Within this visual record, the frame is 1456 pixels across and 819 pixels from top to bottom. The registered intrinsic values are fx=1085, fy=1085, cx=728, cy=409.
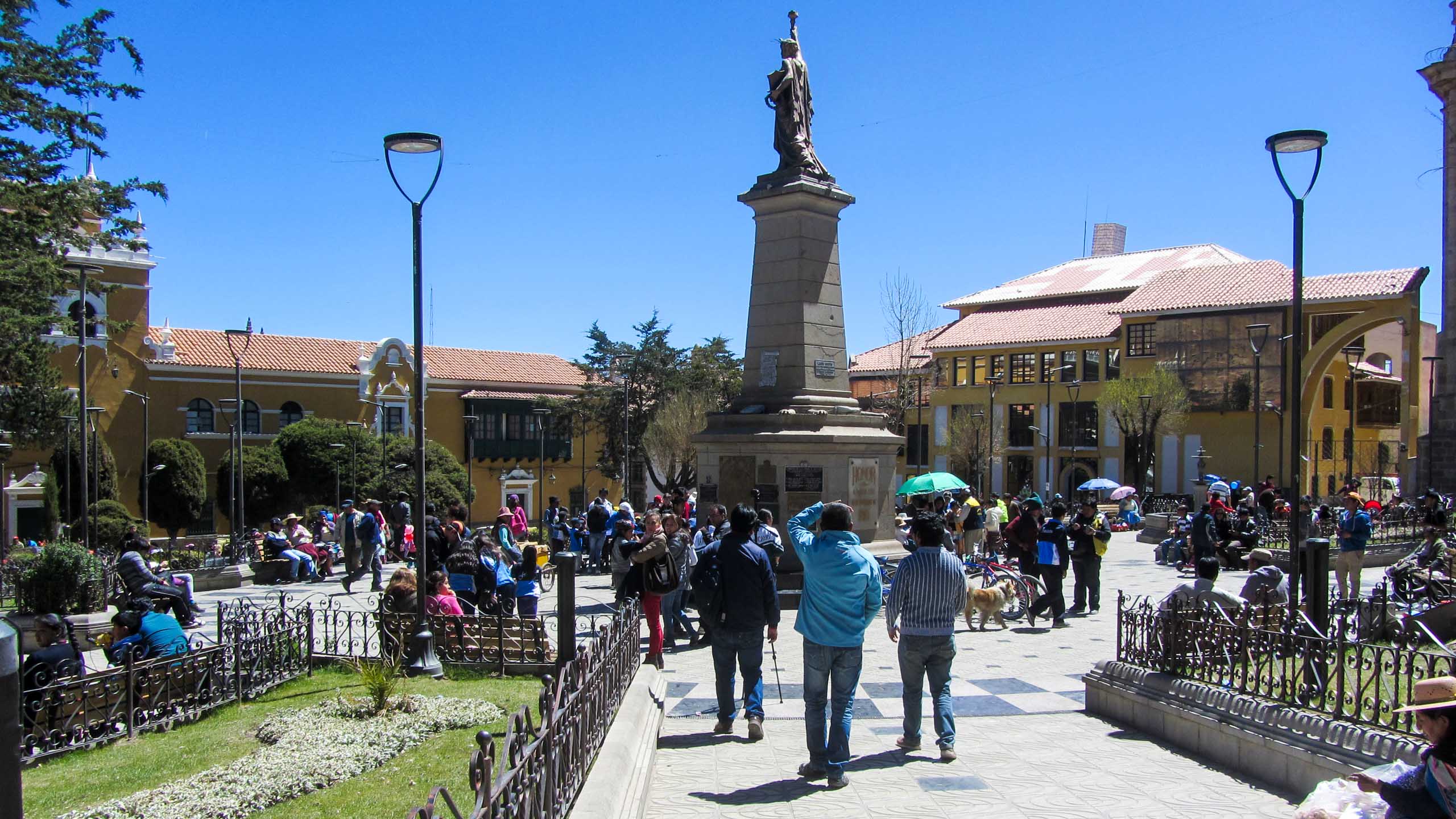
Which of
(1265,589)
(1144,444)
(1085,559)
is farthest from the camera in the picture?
(1144,444)

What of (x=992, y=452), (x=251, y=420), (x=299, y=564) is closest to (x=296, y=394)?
(x=251, y=420)

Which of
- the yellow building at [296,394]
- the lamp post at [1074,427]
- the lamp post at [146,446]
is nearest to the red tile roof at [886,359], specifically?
the lamp post at [1074,427]

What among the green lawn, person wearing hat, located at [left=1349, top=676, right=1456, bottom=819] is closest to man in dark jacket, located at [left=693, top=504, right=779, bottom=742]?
the green lawn

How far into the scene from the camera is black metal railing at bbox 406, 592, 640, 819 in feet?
11.0

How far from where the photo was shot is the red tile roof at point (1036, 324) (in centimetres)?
5188

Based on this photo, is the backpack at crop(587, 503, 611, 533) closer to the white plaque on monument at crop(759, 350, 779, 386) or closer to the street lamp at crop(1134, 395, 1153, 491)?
the white plaque on monument at crop(759, 350, 779, 386)

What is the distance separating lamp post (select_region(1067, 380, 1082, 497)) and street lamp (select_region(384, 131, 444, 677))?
4294 centimetres

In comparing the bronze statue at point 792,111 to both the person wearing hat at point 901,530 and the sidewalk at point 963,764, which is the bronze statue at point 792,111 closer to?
the person wearing hat at point 901,530

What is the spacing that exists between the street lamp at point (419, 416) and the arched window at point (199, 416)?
41417 millimetres

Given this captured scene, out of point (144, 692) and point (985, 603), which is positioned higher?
point (144, 692)

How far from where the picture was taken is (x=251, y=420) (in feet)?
159

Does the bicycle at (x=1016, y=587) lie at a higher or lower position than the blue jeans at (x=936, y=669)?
lower

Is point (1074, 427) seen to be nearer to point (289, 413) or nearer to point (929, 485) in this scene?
point (929, 485)

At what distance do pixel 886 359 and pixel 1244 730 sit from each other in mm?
56849
